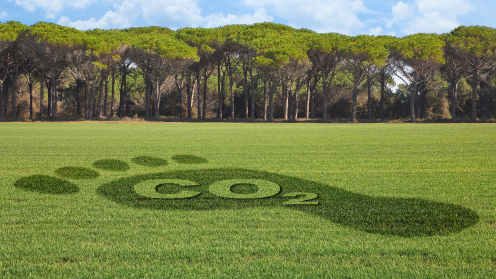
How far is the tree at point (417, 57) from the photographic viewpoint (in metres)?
33.7

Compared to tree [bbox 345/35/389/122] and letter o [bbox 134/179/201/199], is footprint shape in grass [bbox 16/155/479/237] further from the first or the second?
tree [bbox 345/35/389/122]

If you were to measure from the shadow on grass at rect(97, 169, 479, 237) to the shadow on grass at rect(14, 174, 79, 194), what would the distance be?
1.60 feet

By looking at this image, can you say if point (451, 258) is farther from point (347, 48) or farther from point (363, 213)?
point (347, 48)

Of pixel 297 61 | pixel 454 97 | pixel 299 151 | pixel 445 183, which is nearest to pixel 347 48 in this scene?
pixel 297 61

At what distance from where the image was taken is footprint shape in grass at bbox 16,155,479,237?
3.77 meters

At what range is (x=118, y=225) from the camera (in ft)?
12.1

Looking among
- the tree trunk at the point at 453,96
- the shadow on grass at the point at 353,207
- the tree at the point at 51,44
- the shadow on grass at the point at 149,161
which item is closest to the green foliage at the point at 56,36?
the tree at the point at 51,44

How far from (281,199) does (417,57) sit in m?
34.2

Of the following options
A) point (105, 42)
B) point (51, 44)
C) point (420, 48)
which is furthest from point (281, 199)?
point (420, 48)

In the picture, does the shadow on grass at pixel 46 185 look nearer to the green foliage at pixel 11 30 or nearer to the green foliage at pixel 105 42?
the green foliage at pixel 105 42

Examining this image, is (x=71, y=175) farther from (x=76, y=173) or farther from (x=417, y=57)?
(x=417, y=57)

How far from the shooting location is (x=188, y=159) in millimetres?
8398

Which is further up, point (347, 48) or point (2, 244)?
point (347, 48)

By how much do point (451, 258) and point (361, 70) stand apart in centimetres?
3453
